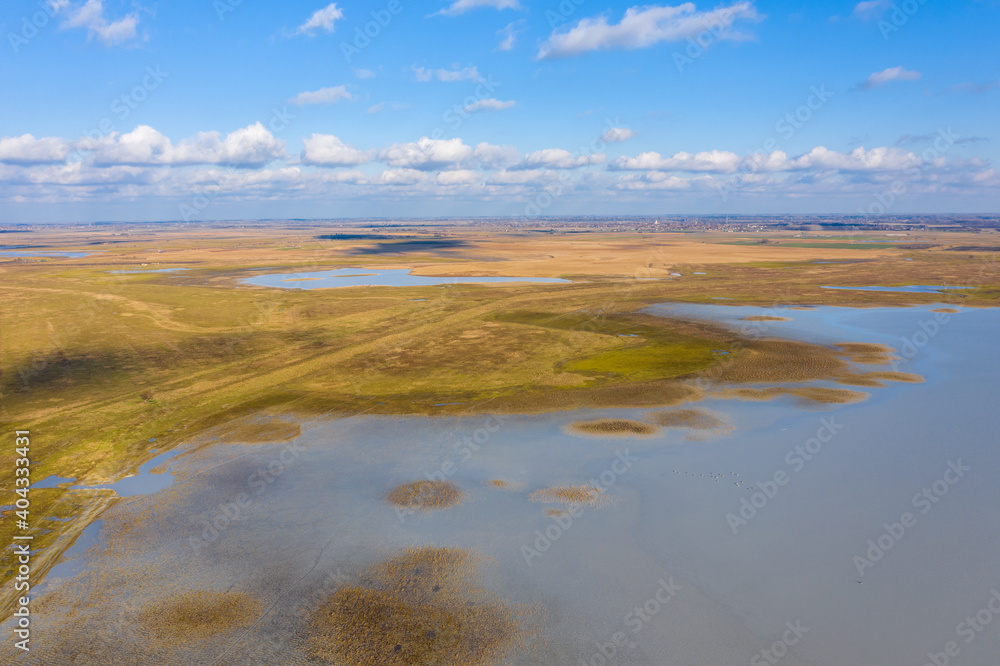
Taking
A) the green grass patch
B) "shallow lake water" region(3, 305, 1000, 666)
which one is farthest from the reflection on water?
the green grass patch

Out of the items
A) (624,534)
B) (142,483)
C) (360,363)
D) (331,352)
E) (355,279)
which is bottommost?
(624,534)

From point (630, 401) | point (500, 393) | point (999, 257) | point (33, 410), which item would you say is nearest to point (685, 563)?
point (630, 401)

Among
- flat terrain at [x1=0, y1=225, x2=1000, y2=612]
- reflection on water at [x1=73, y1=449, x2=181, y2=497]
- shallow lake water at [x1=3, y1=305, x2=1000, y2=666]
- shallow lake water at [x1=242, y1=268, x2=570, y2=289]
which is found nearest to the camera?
shallow lake water at [x1=3, y1=305, x2=1000, y2=666]

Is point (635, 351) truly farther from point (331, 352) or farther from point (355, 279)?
point (355, 279)

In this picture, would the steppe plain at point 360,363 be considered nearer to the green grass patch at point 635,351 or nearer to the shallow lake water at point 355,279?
the green grass patch at point 635,351

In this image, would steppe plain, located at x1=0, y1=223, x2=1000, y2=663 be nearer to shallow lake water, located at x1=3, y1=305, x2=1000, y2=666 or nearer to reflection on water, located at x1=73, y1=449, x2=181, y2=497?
reflection on water, located at x1=73, y1=449, x2=181, y2=497

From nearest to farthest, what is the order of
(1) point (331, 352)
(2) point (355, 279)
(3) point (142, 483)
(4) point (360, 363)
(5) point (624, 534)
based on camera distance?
1. (5) point (624, 534)
2. (3) point (142, 483)
3. (4) point (360, 363)
4. (1) point (331, 352)
5. (2) point (355, 279)

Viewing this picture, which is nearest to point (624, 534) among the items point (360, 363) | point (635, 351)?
point (635, 351)
